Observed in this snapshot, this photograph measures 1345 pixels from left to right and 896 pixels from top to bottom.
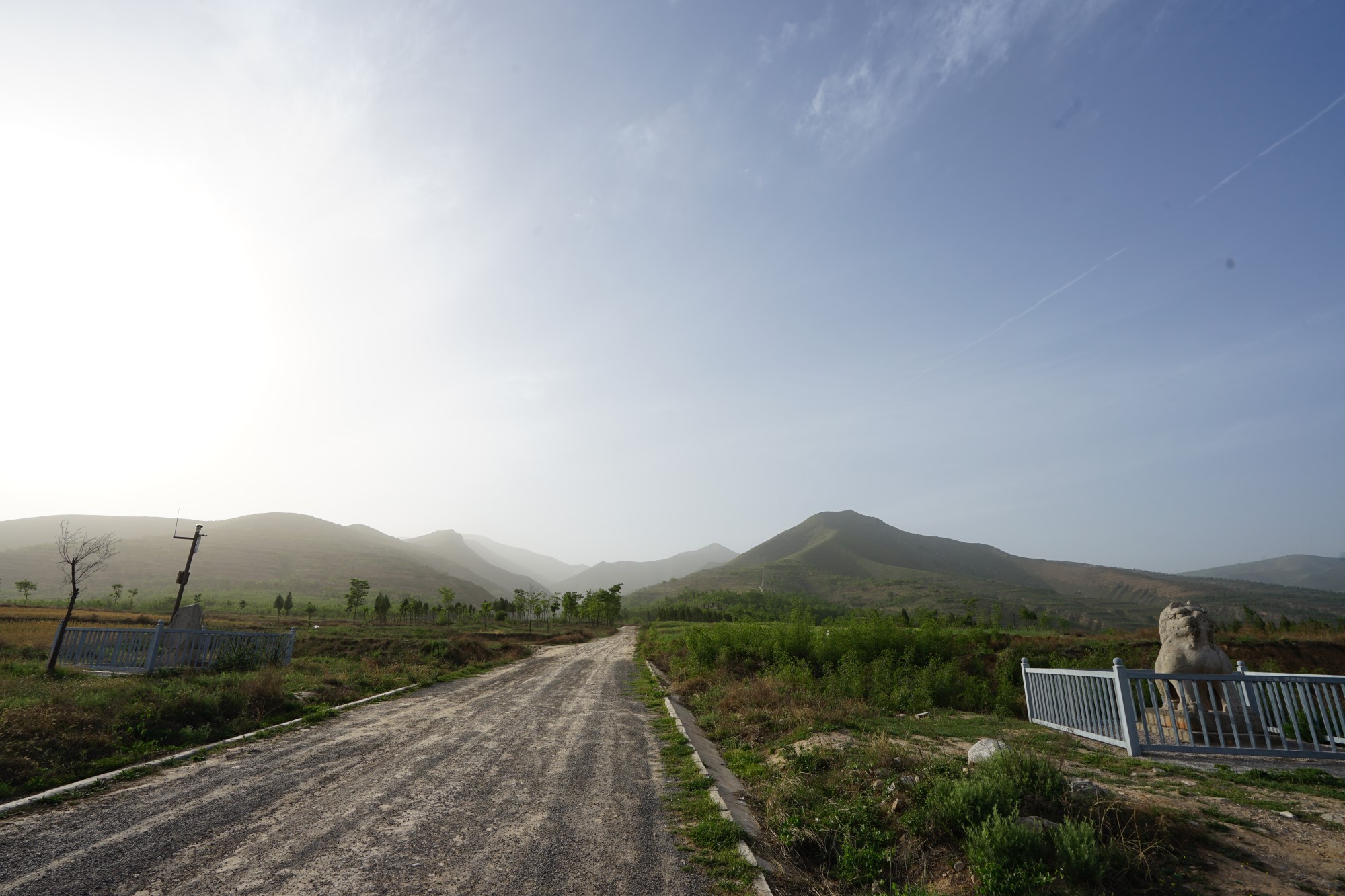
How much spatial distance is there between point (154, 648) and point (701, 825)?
17584 millimetres

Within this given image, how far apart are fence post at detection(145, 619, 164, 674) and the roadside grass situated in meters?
14.7

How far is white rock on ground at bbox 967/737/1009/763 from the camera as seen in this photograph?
Answer: 21.8ft

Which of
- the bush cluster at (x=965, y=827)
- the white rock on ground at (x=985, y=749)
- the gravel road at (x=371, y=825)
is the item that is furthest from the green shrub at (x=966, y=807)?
the gravel road at (x=371, y=825)

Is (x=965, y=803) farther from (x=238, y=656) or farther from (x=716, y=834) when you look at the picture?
(x=238, y=656)

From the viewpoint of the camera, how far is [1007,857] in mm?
4723

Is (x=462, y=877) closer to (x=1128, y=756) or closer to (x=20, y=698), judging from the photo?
(x=1128, y=756)

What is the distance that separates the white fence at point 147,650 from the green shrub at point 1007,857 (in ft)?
65.3

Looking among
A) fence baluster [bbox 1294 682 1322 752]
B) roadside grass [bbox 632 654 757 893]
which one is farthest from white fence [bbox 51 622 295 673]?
fence baluster [bbox 1294 682 1322 752]

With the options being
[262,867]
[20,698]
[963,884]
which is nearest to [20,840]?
[262,867]

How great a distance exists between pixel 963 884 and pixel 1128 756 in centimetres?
624

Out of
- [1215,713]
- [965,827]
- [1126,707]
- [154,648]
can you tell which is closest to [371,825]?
[965,827]

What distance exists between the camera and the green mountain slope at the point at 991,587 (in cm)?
10212

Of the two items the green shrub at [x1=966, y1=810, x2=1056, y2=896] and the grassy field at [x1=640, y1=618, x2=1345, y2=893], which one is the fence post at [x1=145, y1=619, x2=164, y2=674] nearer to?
the grassy field at [x1=640, y1=618, x2=1345, y2=893]

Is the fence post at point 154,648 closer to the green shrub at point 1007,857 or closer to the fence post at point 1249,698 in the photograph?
the green shrub at point 1007,857
